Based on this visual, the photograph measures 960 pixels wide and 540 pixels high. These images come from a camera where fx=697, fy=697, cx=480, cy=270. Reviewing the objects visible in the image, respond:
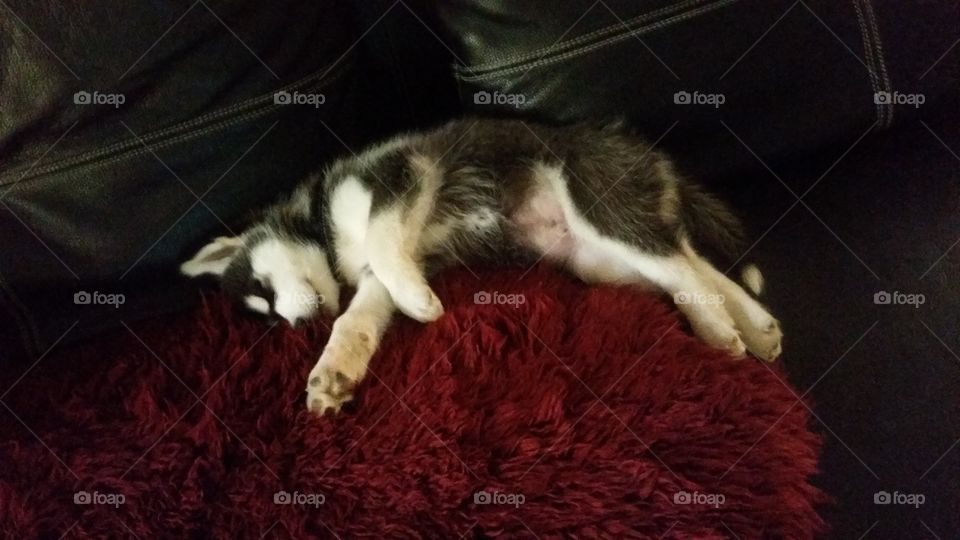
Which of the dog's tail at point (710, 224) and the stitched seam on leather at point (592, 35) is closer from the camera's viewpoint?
the stitched seam on leather at point (592, 35)

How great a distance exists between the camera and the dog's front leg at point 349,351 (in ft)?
3.29

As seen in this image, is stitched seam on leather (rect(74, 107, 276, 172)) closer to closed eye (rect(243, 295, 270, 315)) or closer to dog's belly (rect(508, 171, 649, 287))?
closed eye (rect(243, 295, 270, 315))

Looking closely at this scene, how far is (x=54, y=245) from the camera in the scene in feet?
3.82

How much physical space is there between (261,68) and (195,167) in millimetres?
205

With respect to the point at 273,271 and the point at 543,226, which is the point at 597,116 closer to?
the point at 543,226

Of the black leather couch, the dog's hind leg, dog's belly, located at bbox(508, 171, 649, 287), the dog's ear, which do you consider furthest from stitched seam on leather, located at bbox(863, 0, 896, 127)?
the dog's ear

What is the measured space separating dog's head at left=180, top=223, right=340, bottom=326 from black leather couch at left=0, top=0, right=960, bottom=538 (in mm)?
63

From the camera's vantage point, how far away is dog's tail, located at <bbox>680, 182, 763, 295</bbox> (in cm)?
133

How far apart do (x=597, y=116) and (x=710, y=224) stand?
0.30 m

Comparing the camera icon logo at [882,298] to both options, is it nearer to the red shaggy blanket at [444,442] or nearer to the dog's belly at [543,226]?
the red shaggy blanket at [444,442]

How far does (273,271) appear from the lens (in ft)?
4.56

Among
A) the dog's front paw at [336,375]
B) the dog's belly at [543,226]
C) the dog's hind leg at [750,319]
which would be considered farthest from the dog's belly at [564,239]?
the dog's front paw at [336,375]

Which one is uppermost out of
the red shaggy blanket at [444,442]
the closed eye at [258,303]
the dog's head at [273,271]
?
the dog's head at [273,271]

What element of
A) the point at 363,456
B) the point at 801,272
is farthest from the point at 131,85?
the point at 801,272
